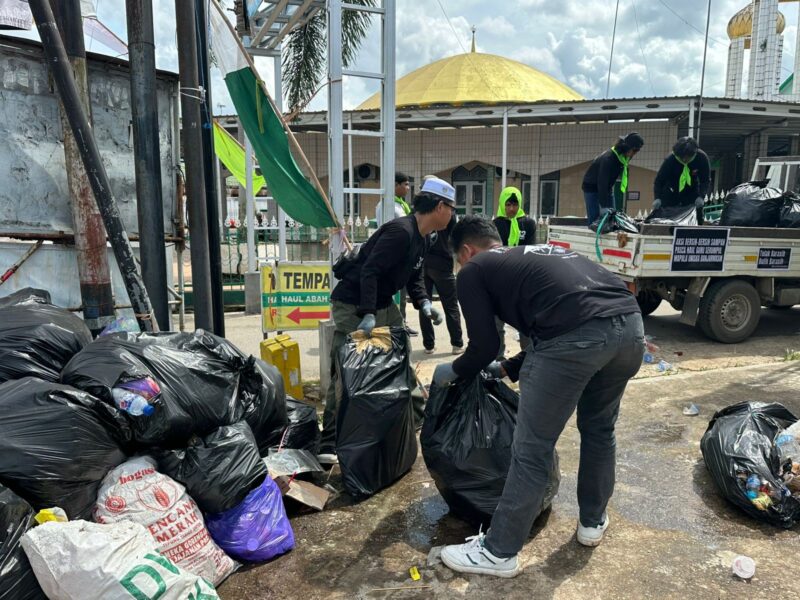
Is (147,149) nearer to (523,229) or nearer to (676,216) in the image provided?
(523,229)

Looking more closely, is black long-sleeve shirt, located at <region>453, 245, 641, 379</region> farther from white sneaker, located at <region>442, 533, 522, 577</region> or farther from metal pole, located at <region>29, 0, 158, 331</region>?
metal pole, located at <region>29, 0, 158, 331</region>

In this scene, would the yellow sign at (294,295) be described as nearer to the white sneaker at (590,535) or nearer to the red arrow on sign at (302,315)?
the red arrow on sign at (302,315)

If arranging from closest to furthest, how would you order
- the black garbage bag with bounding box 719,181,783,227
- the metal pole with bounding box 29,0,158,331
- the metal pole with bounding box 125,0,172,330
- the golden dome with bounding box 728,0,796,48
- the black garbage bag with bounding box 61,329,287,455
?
1. the black garbage bag with bounding box 61,329,287,455
2. the metal pole with bounding box 29,0,158,331
3. the metal pole with bounding box 125,0,172,330
4. the black garbage bag with bounding box 719,181,783,227
5. the golden dome with bounding box 728,0,796,48

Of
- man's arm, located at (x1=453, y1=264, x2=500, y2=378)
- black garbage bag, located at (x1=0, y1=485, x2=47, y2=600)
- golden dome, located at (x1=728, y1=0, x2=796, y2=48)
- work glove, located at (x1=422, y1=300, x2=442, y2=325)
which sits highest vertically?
golden dome, located at (x1=728, y1=0, x2=796, y2=48)

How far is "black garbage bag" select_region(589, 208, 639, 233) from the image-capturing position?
20.3 feet

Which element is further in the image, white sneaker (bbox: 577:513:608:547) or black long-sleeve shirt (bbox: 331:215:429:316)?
black long-sleeve shirt (bbox: 331:215:429:316)

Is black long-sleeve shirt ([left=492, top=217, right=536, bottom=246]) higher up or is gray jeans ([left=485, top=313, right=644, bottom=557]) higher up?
black long-sleeve shirt ([left=492, top=217, right=536, bottom=246])

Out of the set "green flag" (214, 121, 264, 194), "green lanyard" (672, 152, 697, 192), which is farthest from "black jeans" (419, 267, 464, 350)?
"green flag" (214, 121, 264, 194)

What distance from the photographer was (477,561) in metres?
2.35

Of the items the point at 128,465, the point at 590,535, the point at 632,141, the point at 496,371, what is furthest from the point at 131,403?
the point at 632,141

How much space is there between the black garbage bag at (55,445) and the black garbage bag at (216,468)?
0.75 feet

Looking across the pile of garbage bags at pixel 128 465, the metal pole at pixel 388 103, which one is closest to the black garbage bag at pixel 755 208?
the metal pole at pixel 388 103

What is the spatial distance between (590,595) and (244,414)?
169 cm

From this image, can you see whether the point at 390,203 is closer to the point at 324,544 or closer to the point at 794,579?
the point at 324,544
